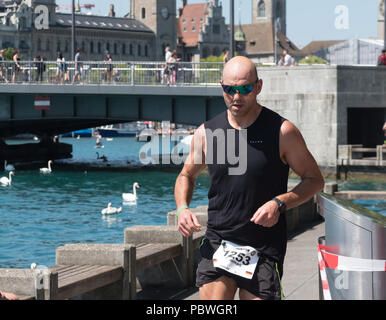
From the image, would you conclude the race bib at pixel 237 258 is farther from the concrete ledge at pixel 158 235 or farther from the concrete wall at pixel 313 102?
the concrete wall at pixel 313 102

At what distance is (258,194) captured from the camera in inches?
186

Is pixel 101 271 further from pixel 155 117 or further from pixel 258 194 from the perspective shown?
pixel 155 117

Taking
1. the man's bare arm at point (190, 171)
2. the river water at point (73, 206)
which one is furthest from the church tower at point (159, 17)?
the man's bare arm at point (190, 171)

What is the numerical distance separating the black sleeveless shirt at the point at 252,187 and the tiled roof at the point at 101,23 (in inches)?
5825

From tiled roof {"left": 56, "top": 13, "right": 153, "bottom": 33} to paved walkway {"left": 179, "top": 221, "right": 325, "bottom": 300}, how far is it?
14079 cm

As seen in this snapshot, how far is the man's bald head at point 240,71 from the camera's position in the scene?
476 centimetres

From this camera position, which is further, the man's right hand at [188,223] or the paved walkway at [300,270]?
the paved walkway at [300,270]

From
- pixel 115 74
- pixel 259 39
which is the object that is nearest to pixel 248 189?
pixel 115 74

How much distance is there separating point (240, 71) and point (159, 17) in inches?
6601

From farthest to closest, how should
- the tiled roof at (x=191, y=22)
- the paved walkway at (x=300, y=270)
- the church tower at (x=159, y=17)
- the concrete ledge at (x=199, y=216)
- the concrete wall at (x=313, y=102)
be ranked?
the tiled roof at (x=191, y=22) < the church tower at (x=159, y=17) < the concrete wall at (x=313, y=102) < the concrete ledge at (x=199, y=216) < the paved walkway at (x=300, y=270)

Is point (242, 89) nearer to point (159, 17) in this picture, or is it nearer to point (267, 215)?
point (267, 215)

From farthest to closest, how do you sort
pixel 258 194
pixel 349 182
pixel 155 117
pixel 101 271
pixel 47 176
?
pixel 47 176, pixel 155 117, pixel 349 182, pixel 101 271, pixel 258 194
